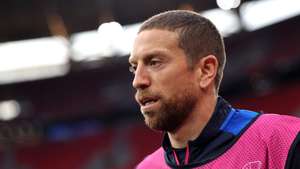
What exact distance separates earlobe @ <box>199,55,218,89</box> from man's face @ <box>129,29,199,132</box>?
0.08ft

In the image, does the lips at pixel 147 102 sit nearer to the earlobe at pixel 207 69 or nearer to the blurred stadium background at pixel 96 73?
the earlobe at pixel 207 69

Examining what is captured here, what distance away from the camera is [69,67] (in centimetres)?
1105

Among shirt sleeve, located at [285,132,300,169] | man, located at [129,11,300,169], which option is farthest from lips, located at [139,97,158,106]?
shirt sleeve, located at [285,132,300,169]

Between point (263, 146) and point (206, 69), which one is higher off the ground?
point (206, 69)

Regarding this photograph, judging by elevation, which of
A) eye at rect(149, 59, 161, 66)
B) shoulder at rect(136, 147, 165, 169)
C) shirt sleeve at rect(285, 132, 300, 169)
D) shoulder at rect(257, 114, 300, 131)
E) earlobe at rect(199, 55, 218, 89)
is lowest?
shoulder at rect(136, 147, 165, 169)

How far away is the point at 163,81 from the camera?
67.9 inches

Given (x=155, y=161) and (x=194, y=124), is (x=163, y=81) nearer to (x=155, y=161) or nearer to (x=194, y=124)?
(x=194, y=124)

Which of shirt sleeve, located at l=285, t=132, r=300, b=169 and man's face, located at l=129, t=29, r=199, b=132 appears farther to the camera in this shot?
man's face, located at l=129, t=29, r=199, b=132

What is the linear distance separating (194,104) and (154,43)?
0.21 m

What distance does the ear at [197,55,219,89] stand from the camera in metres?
1.78

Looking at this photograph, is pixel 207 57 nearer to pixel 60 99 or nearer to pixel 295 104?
pixel 295 104

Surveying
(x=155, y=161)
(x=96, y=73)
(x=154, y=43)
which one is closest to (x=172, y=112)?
(x=154, y=43)

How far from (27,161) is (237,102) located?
13.2 feet

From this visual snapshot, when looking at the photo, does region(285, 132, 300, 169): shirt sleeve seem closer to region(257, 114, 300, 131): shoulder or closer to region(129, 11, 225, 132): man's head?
region(257, 114, 300, 131): shoulder
